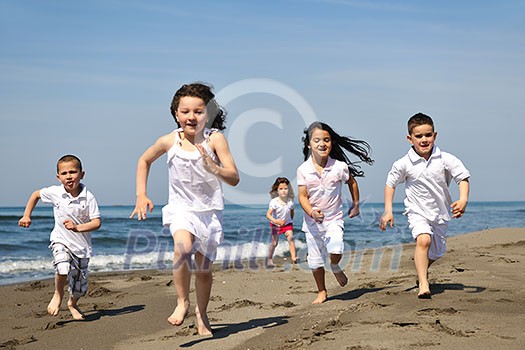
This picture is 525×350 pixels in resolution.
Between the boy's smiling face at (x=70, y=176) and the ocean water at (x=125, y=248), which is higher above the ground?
the boy's smiling face at (x=70, y=176)

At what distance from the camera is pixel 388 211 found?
20.2ft

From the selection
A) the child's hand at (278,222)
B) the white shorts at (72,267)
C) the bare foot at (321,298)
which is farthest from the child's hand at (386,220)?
the child's hand at (278,222)

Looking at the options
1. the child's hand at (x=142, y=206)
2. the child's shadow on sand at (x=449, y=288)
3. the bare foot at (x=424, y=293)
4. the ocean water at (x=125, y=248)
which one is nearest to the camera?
the child's hand at (x=142, y=206)

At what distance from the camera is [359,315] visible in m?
5.17

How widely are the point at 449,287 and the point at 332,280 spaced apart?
7.07ft

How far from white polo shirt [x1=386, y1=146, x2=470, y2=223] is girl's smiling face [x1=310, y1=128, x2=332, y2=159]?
679mm

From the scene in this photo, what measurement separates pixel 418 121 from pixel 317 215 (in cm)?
129

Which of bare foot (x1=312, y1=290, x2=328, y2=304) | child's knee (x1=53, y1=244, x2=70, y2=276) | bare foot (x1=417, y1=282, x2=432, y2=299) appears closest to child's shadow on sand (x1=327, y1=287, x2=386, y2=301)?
bare foot (x1=312, y1=290, x2=328, y2=304)

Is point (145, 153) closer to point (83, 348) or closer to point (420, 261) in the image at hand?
point (83, 348)

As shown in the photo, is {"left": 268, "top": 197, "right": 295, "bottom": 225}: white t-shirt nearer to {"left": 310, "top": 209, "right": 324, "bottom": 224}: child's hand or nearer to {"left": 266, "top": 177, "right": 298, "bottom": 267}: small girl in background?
{"left": 266, "top": 177, "right": 298, "bottom": 267}: small girl in background

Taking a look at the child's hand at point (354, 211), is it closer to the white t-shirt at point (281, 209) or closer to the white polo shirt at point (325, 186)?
the white polo shirt at point (325, 186)

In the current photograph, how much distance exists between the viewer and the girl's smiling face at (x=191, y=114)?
5.16m

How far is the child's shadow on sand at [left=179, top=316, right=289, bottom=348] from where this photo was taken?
5.17 m

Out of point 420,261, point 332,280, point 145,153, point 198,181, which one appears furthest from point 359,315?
point 332,280
